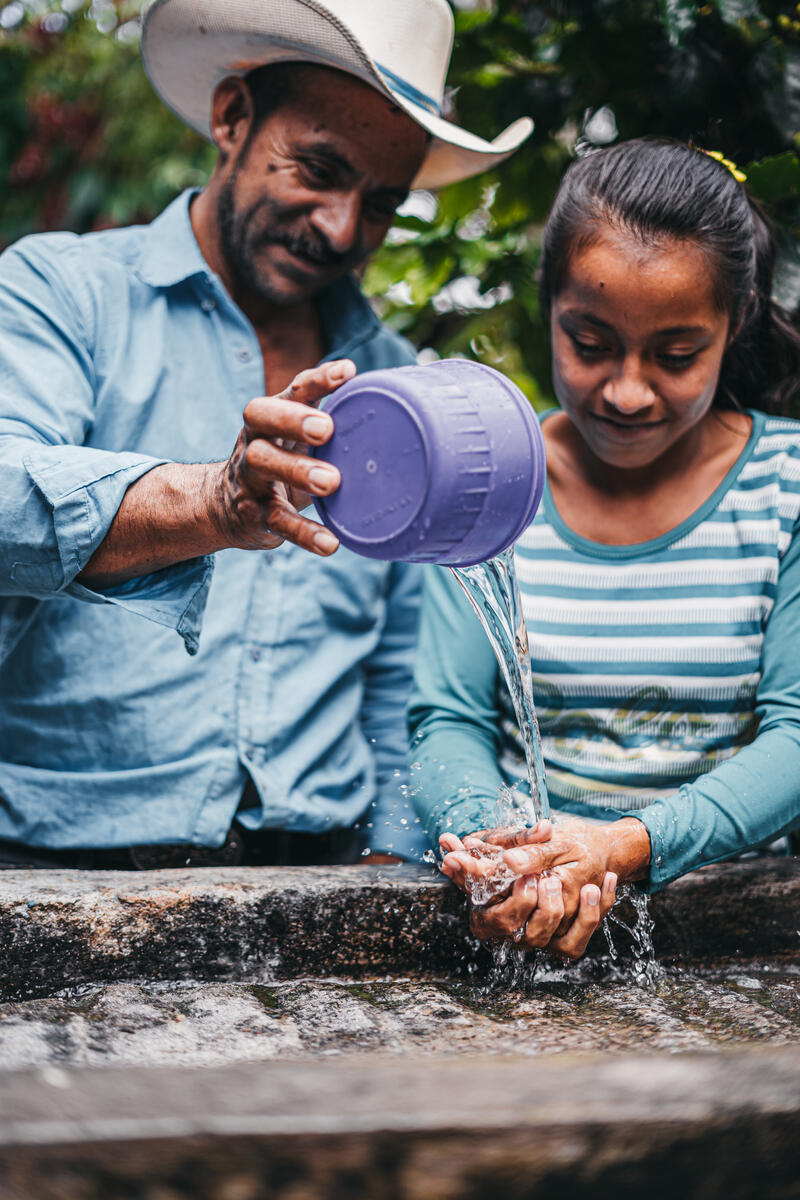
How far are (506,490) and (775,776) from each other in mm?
688

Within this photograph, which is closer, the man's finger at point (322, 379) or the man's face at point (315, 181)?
the man's finger at point (322, 379)

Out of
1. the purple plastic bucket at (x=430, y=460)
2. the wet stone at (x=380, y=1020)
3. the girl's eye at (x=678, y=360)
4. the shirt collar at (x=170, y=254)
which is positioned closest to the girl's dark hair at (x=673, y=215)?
the girl's eye at (x=678, y=360)

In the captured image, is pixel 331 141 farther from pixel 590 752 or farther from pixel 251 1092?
pixel 251 1092

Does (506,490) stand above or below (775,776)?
above

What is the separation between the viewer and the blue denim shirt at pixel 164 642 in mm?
2055

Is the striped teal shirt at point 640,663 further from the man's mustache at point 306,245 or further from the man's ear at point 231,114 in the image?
the man's ear at point 231,114

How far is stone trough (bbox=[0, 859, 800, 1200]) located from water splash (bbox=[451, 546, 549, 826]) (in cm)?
23

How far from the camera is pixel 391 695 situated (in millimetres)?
2592

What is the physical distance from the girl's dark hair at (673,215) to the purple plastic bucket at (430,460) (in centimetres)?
56

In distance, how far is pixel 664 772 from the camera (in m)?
1.93

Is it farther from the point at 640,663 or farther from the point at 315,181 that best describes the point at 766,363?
the point at 315,181

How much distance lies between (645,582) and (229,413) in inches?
36.7

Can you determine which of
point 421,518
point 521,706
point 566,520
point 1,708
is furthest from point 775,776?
point 1,708

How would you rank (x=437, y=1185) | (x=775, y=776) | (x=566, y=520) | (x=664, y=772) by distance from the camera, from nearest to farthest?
(x=437, y=1185)
(x=775, y=776)
(x=664, y=772)
(x=566, y=520)
